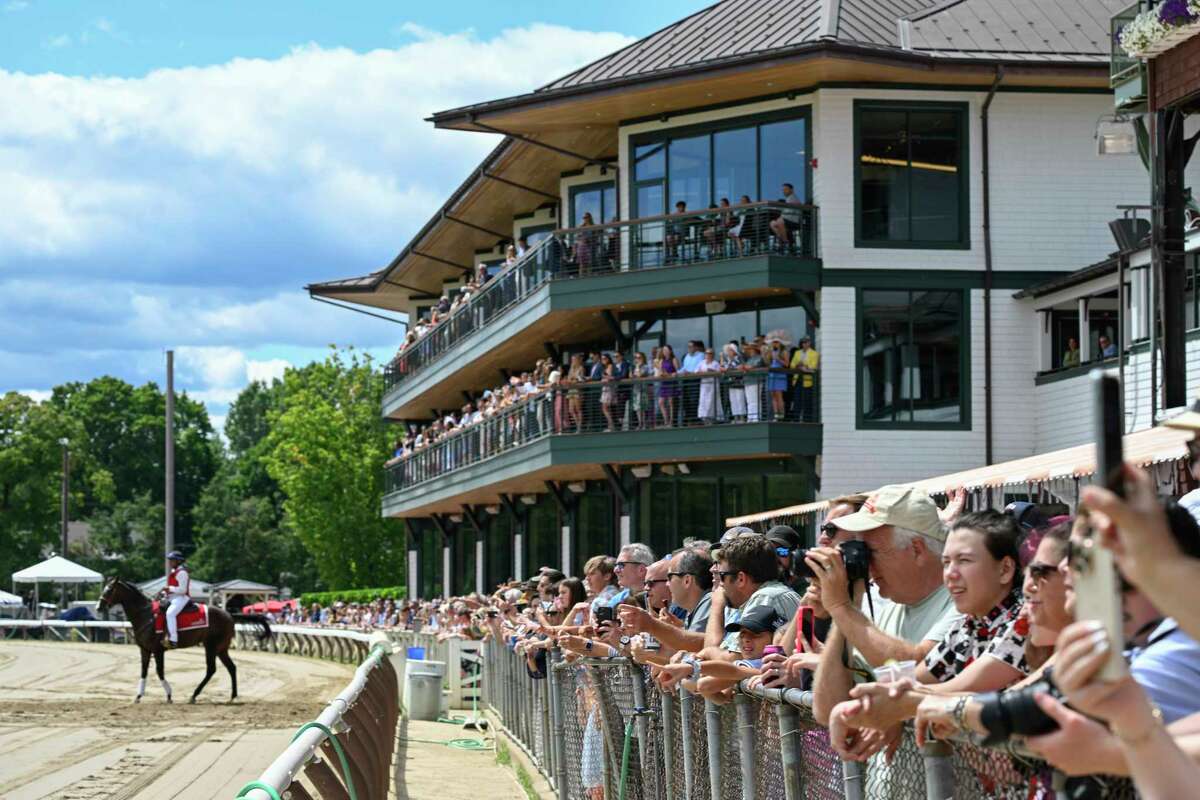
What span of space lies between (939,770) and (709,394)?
24478mm

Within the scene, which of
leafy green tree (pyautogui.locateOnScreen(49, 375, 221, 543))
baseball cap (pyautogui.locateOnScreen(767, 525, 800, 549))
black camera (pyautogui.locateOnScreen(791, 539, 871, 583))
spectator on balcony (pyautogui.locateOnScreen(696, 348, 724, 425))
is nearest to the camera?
black camera (pyautogui.locateOnScreen(791, 539, 871, 583))

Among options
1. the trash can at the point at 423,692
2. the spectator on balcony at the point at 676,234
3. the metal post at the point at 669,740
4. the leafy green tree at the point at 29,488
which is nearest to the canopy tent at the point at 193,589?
the leafy green tree at the point at 29,488

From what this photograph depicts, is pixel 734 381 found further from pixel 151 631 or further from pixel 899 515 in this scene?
pixel 899 515

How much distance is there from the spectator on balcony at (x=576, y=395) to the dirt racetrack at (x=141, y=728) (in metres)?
5.99

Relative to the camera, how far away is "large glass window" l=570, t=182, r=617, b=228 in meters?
34.2

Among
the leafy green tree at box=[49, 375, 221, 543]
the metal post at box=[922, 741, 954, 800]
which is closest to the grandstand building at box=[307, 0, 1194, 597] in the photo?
the metal post at box=[922, 741, 954, 800]

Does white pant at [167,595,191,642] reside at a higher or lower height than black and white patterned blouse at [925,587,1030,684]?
lower

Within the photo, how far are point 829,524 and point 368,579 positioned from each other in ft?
260

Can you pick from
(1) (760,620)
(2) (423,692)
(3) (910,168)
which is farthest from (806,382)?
(1) (760,620)

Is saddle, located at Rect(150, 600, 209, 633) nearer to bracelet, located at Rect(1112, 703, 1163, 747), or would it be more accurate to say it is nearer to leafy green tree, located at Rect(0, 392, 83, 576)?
bracelet, located at Rect(1112, 703, 1163, 747)

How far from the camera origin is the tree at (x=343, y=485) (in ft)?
275

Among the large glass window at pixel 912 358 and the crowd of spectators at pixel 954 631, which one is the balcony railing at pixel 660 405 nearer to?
the large glass window at pixel 912 358

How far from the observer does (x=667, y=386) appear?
29125 millimetres

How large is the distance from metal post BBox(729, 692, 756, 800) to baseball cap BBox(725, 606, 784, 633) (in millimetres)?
770
